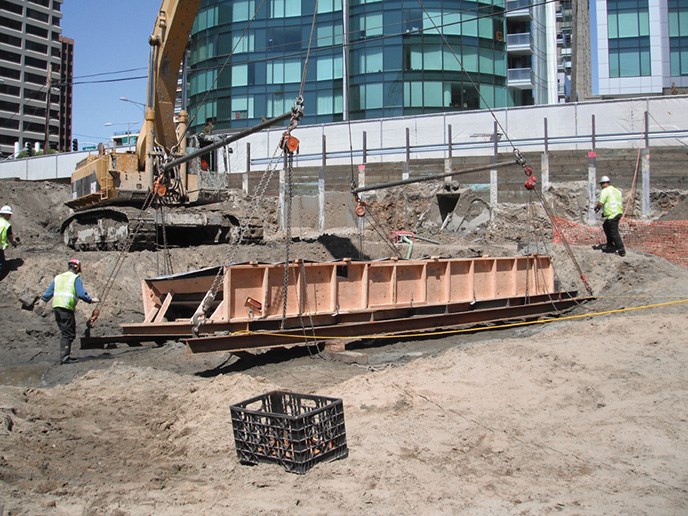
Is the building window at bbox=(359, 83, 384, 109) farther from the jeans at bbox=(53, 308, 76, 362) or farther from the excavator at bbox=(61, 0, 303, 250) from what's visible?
the jeans at bbox=(53, 308, 76, 362)

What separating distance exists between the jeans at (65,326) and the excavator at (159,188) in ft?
16.6

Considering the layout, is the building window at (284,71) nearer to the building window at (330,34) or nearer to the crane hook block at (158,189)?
the building window at (330,34)

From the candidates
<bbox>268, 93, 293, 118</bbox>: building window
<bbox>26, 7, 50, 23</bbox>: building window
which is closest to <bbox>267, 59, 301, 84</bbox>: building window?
<bbox>268, 93, 293, 118</bbox>: building window

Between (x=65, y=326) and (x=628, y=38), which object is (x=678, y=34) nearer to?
(x=628, y=38)

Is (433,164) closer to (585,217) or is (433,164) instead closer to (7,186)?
(585,217)

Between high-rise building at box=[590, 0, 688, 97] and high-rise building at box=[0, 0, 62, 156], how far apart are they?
6785cm

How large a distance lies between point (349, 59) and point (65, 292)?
107 ft

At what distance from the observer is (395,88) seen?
38844mm

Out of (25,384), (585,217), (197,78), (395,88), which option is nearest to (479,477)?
(25,384)

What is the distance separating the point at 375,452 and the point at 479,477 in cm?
95

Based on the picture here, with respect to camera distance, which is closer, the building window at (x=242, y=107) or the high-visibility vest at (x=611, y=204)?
the high-visibility vest at (x=611, y=204)

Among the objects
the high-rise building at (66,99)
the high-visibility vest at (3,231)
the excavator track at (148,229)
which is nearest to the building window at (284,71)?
the excavator track at (148,229)

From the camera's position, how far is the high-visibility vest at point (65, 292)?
10164 mm

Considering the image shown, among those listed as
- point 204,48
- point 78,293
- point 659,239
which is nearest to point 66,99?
point 204,48
